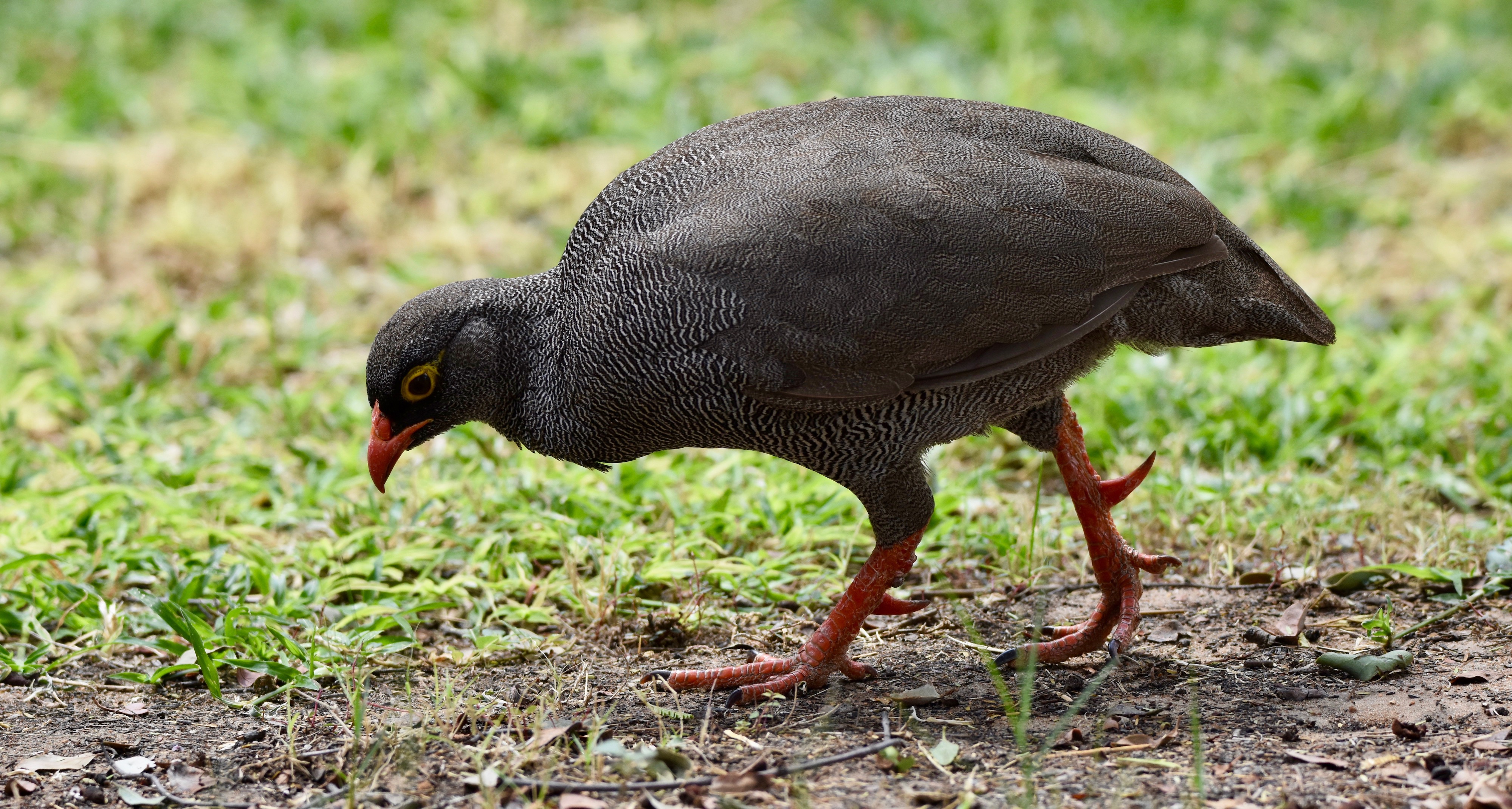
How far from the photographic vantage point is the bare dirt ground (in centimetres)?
340

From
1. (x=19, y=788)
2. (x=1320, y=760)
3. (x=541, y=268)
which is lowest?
(x=19, y=788)

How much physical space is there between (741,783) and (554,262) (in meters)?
4.54

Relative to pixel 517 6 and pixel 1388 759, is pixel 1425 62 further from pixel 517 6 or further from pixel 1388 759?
pixel 1388 759

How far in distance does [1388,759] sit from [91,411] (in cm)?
512

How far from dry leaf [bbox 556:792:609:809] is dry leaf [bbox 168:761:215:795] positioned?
958 mm

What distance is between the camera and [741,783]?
3.38 m

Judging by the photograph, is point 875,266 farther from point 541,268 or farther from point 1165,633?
point 541,268

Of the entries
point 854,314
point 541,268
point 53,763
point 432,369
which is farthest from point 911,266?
point 541,268

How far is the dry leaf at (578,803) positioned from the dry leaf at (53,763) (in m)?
1.35

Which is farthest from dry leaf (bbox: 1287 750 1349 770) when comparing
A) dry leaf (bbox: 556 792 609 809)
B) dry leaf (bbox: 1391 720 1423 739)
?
dry leaf (bbox: 556 792 609 809)

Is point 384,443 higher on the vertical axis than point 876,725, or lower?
higher

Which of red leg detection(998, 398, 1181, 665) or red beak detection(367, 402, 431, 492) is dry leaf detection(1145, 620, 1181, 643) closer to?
red leg detection(998, 398, 1181, 665)

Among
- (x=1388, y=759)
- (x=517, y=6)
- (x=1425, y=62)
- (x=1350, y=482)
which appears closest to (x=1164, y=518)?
(x=1350, y=482)

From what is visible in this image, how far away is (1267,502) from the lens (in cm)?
520
